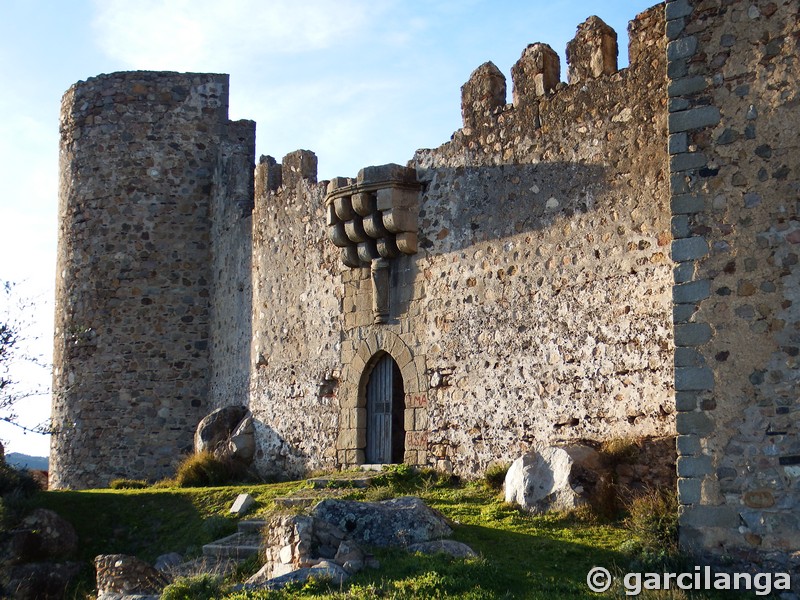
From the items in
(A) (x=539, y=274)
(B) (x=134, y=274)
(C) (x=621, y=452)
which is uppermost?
(B) (x=134, y=274)

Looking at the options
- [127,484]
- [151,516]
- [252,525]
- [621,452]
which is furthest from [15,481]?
[621,452]

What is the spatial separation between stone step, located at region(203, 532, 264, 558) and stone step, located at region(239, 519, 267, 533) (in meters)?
0.07

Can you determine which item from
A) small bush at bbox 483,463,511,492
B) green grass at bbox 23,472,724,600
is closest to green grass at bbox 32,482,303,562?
green grass at bbox 23,472,724,600

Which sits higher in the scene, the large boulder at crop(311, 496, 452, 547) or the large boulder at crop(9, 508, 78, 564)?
the large boulder at crop(311, 496, 452, 547)

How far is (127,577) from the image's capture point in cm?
1081

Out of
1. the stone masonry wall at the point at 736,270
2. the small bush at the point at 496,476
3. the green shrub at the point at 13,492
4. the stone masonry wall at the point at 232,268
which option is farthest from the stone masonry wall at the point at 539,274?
the green shrub at the point at 13,492

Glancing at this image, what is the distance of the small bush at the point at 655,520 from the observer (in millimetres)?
9242

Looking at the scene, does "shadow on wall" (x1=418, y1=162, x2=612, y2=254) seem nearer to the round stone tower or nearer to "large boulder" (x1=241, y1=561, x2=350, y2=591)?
"large boulder" (x1=241, y1=561, x2=350, y2=591)

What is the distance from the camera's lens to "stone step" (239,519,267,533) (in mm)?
11474

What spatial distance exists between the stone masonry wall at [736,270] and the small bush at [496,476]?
3.22 metres

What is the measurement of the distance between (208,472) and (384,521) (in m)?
6.00

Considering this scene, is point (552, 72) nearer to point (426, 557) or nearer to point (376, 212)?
point (376, 212)

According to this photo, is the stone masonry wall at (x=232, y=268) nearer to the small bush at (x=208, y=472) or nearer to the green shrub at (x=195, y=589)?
the small bush at (x=208, y=472)

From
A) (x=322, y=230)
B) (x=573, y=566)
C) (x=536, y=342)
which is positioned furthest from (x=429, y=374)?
(x=573, y=566)
